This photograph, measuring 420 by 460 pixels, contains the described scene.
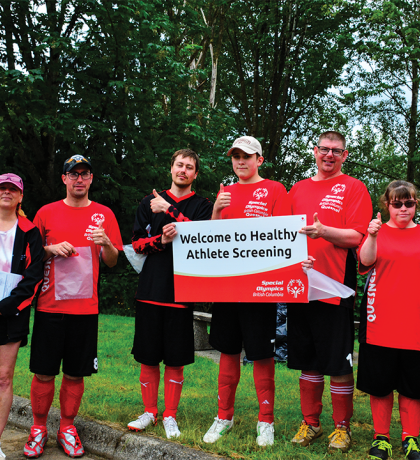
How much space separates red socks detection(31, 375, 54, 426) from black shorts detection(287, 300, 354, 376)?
200 centimetres

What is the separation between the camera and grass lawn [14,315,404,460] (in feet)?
12.0

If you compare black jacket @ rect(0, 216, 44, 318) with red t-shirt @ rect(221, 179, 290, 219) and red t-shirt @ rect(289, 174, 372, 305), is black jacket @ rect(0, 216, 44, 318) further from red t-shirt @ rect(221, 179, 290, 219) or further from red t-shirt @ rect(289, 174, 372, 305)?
red t-shirt @ rect(289, 174, 372, 305)

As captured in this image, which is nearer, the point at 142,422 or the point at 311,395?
the point at 311,395

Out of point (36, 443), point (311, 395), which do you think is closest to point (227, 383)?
point (311, 395)

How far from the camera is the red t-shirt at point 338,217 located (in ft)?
12.3

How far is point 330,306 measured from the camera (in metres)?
3.72

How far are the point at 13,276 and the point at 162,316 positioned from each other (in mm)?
1228

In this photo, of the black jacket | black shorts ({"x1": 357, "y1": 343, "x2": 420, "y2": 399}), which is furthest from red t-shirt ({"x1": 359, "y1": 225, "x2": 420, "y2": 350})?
the black jacket

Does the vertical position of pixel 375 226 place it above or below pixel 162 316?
above

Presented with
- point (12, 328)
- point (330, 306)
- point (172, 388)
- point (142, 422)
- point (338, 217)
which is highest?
point (338, 217)

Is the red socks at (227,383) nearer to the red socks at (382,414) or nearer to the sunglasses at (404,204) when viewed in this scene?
the red socks at (382,414)

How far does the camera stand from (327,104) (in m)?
22.1

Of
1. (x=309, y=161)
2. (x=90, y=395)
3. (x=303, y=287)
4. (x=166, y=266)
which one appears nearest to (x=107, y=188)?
(x=90, y=395)

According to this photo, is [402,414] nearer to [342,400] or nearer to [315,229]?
[342,400]
